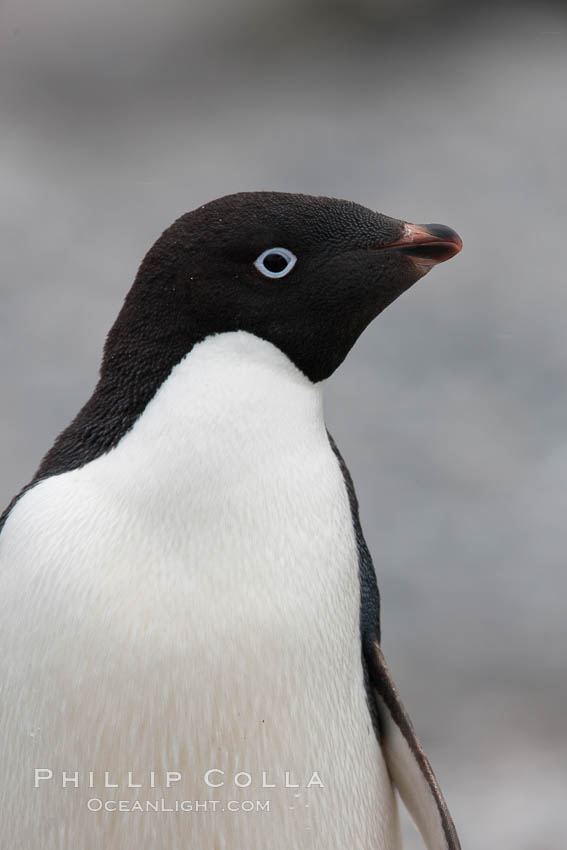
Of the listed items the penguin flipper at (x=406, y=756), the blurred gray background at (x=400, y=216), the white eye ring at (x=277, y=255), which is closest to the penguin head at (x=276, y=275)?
the white eye ring at (x=277, y=255)

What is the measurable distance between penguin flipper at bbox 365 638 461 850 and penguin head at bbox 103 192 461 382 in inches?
12.0

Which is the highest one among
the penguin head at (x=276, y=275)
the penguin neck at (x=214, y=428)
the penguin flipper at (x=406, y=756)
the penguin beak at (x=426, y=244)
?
the penguin beak at (x=426, y=244)

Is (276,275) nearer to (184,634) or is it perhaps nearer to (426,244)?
(426,244)

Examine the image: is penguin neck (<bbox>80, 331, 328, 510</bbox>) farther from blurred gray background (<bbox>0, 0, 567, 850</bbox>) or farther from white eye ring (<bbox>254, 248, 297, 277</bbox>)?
blurred gray background (<bbox>0, 0, 567, 850</bbox>)

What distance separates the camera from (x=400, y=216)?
2461 mm

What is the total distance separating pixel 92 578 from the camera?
81 cm

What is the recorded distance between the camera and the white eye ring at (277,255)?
853mm

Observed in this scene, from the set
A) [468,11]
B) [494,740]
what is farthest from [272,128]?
[494,740]

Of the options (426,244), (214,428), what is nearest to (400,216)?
(426,244)

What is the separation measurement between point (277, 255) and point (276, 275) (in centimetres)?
2

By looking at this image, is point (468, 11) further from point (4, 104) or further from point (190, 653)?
point (190, 653)

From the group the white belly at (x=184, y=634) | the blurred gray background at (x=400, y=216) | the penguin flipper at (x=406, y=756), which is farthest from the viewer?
the blurred gray background at (x=400, y=216)

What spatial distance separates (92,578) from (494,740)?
1.57 m

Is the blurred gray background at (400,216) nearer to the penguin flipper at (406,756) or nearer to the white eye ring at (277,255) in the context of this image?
the penguin flipper at (406,756)
